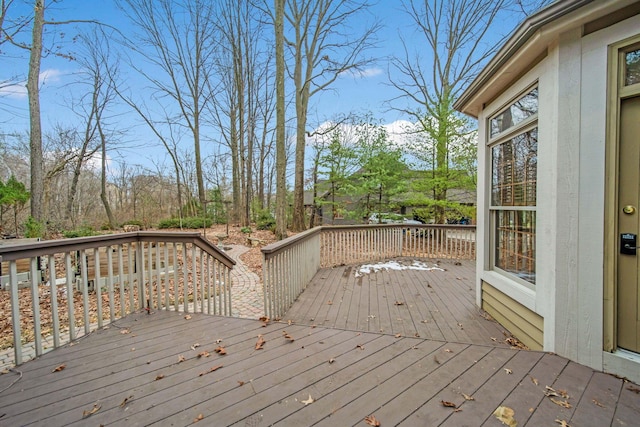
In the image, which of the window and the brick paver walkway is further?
the brick paver walkway

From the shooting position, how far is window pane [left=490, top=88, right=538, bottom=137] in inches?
94.3

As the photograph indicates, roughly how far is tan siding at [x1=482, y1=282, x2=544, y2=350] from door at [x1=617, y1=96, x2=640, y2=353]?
0.50 m

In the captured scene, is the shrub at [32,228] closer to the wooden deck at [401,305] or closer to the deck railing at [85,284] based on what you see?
the deck railing at [85,284]

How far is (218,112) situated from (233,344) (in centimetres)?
1518

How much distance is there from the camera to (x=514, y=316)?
2676 mm

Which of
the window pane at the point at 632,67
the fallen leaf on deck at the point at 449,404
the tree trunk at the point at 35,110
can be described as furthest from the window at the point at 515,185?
the tree trunk at the point at 35,110

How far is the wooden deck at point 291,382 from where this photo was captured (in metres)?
1.43

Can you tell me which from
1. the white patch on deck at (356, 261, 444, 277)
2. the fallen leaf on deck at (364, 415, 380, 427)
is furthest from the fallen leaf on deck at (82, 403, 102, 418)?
the white patch on deck at (356, 261, 444, 277)

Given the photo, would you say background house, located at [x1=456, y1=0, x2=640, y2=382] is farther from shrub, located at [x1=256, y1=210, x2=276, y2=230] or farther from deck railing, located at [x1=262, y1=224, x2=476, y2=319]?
shrub, located at [x1=256, y1=210, x2=276, y2=230]

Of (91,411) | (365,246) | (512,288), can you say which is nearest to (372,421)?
(91,411)

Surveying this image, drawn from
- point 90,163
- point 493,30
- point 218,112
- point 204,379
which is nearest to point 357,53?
point 493,30

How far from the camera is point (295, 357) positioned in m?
2.03

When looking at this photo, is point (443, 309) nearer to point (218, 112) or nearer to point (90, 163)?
point (218, 112)

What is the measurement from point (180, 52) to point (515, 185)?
56.3 feet
